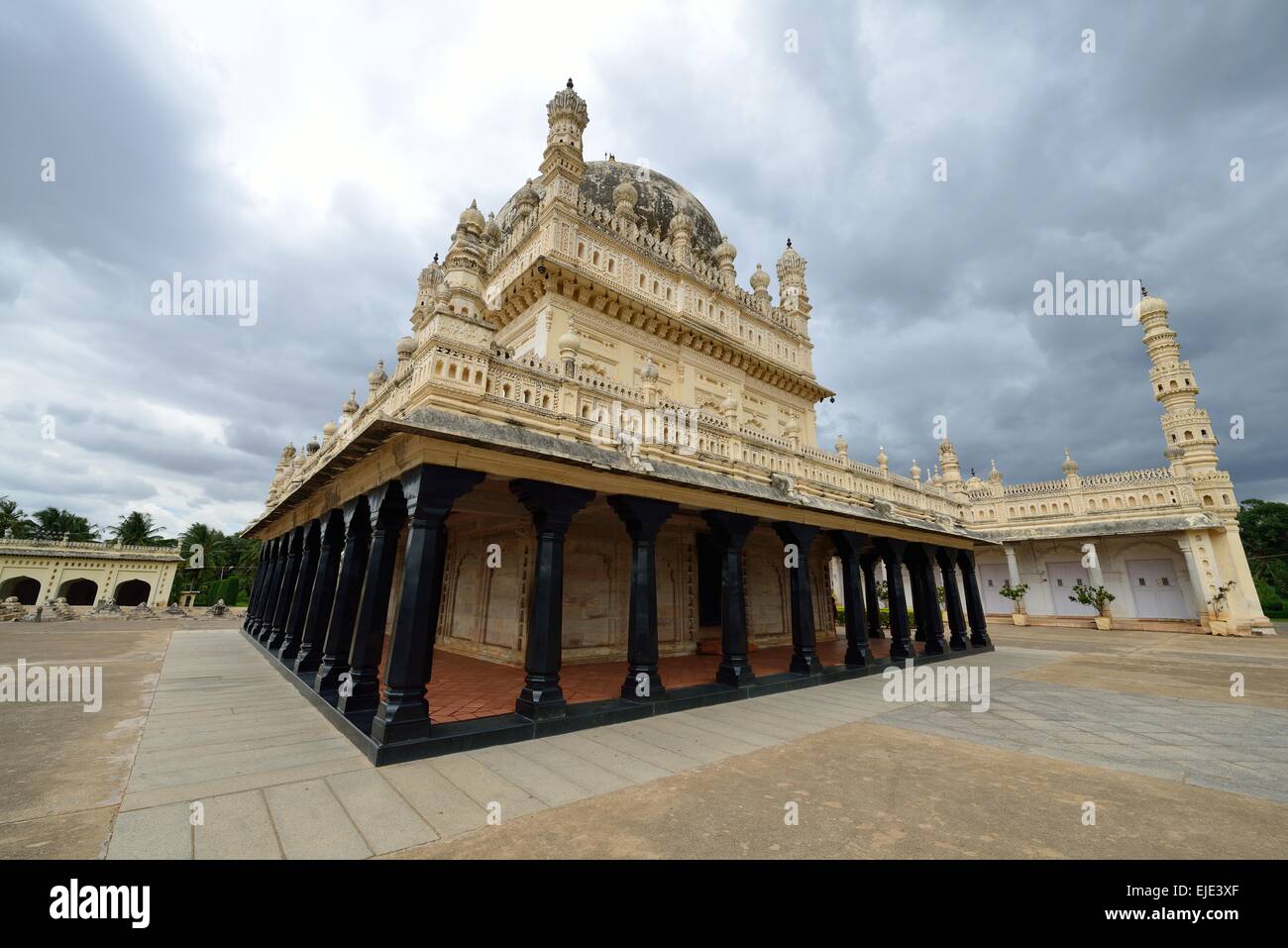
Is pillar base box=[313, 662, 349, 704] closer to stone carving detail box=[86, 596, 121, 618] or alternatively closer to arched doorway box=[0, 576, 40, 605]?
stone carving detail box=[86, 596, 121, 618]

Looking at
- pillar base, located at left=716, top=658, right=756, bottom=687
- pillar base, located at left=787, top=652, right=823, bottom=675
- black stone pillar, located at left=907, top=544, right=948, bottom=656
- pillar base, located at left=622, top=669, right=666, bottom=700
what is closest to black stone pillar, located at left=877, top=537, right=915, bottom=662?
A: black stone pillar, located at left=907, top=544, right=948, bottom=656

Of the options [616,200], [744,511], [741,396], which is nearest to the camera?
[744,511]

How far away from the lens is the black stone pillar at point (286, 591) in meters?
12.1

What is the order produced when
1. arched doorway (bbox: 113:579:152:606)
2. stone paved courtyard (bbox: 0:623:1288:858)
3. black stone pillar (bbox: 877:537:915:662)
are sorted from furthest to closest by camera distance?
arched doorway (bbox: 113:579:152:606) → black stone pillar (bbox: 877:537:915:662) → stone paved courtyard (bbox: 0:623:1288:858)

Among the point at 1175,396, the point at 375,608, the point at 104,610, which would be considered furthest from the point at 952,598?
the point at 104,610

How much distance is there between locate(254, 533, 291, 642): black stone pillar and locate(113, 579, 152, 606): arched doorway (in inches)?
1428

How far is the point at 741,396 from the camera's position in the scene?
1794 cm

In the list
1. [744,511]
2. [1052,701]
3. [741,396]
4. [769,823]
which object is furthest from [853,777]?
[741,396]

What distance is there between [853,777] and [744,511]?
4.74m

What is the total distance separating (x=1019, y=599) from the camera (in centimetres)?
2666

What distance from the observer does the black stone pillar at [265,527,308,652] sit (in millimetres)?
12141

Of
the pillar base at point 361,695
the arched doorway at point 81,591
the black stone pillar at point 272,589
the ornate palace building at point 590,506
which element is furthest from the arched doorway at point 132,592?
the pillar base at point 361,695

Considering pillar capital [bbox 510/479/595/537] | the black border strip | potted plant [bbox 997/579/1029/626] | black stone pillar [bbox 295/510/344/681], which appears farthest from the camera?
potted plant [bbox 997/579/1029/626]
